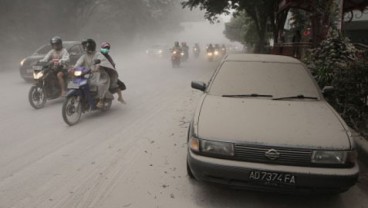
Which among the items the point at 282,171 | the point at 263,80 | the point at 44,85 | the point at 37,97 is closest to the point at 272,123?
the point at 282,171

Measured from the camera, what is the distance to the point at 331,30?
1005 centimetres

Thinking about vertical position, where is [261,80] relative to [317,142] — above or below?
above

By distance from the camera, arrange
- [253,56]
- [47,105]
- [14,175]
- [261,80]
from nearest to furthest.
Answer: [14,175], [261,80], [253,56], [47,105]

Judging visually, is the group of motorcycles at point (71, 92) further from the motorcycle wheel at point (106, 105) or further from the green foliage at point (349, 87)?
the green foliage at point (349, 87)

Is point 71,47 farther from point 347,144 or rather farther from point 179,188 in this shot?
point 347,144

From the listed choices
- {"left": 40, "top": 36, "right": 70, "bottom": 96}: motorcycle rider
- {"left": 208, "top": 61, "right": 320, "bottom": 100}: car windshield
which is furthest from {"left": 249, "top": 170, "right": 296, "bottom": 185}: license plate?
{"left": 40, "top": 36, "right": 70, "bottom": 96}: motorcycle rider

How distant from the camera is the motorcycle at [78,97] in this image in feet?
26.0

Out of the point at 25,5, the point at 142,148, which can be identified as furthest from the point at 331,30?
the point at 25,5

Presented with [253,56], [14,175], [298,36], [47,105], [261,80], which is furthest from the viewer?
[298,36]

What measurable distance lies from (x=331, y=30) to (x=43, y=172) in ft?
26.3

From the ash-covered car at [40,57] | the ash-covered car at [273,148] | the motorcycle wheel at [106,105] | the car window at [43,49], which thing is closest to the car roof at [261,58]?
the ash-covered car at [273,148]

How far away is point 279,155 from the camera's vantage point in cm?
405

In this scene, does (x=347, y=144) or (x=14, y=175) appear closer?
(x=347, y=144)

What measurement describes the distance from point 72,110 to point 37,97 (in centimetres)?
209
